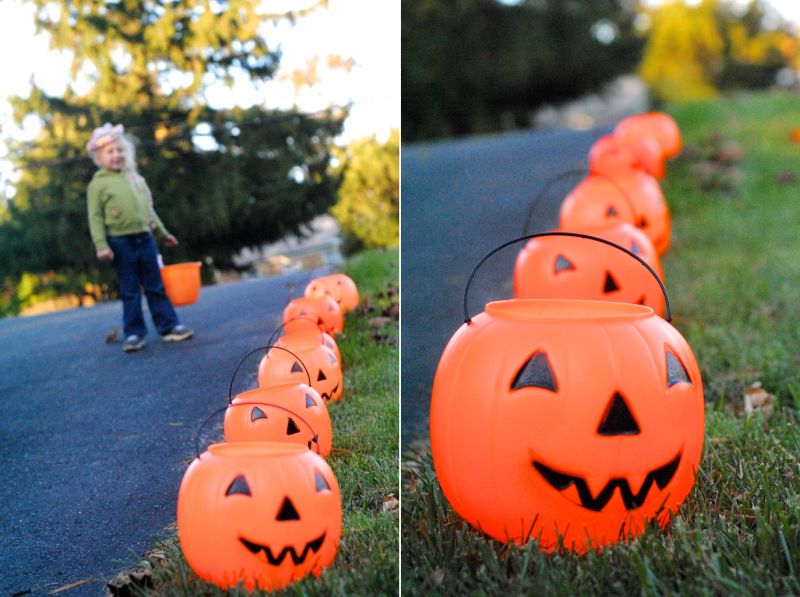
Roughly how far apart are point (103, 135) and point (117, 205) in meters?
0.22

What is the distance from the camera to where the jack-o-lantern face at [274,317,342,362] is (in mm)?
2908

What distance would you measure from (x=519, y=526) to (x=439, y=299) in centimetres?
215

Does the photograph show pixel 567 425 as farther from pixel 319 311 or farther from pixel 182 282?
pixel 182 282

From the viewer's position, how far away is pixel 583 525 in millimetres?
2582

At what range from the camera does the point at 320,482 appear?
2418 mm

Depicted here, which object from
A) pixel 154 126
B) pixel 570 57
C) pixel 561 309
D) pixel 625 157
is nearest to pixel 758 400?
pixel 561 309

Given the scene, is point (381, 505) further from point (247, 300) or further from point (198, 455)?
point (247, 300)

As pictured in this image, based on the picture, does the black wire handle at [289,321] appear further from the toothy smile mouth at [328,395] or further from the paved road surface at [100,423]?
the toothy smile mouth at [328,395]

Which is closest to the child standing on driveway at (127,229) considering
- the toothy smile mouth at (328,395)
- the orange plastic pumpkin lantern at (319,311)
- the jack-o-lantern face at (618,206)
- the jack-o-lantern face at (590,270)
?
the orange plastic pumpkin lantern at (319,311)

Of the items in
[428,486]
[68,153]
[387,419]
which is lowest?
[428,486]

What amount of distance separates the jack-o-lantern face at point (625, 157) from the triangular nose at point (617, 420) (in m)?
3.29

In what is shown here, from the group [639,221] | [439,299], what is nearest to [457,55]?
[639,221]

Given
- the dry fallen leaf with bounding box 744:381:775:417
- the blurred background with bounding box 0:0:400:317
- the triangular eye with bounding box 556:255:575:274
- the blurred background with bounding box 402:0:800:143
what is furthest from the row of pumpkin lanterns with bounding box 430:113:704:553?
the blurred background with bounding box 402:0:800:143

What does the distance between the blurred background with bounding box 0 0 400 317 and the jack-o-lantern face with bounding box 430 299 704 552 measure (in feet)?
2.61
